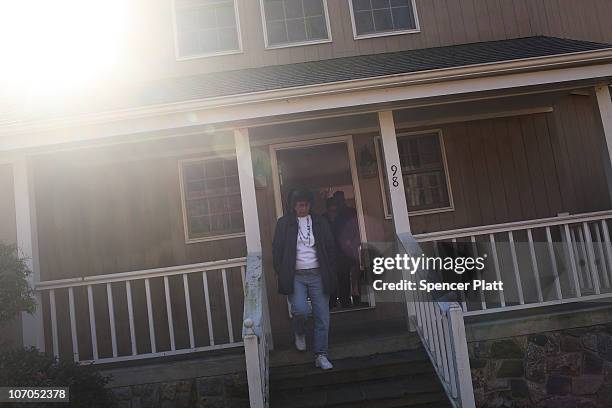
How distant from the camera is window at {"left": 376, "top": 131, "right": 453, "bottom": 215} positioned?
669cm

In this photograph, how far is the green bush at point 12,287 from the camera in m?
4.46

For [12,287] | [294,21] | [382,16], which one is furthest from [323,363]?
[382,16]

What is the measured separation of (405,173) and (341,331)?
2.27 m

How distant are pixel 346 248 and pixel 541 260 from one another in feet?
8.29

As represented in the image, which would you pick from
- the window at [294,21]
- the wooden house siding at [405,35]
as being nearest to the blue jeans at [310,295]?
the wooden house siding at [405,35]

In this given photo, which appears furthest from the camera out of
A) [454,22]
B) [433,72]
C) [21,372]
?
[454,22]

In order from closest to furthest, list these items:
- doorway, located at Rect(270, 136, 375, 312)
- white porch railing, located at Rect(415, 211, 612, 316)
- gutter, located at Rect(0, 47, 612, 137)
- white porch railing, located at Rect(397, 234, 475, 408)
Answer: white porch railing, located at Rect(397, 234, 475, 408) < white porch railing, located at Rect(415, 211, 612, 316) < gutter, located at Rect(0, 47, 612, 137) < doorway, located at Rect(270, 136, 375, 312)

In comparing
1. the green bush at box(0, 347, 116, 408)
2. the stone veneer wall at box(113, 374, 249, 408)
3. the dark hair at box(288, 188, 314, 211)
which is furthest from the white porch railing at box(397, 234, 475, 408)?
the green bush at box(0, 347, 116, 408)

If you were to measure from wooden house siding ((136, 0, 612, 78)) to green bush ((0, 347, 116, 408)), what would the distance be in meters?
4.33

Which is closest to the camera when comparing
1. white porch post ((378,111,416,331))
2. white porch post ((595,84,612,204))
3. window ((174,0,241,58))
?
white porch post ((378,111,416,331))

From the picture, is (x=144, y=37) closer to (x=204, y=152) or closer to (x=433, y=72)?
(x=204, y=152)

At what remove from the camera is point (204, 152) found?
675 cm

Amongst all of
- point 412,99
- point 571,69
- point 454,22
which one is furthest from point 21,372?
point 454,22

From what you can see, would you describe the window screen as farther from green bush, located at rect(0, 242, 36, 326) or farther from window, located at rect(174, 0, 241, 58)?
green bush, located at rect(0, 242, 36, 326)
